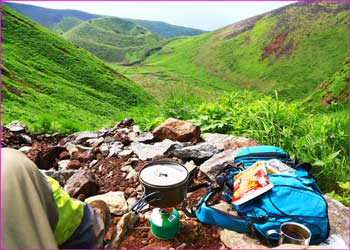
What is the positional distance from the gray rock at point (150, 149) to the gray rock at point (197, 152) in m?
0.28

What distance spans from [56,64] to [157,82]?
53.8 ft

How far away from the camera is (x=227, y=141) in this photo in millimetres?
4812

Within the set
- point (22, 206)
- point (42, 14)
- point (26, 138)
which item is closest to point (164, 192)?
point (22, 206)

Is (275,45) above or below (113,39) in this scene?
below

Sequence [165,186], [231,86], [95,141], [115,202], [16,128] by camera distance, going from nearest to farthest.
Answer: [165,186]
[115,202]
[95,141]
[16,128]
[231,86]

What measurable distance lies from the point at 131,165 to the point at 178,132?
1067mm

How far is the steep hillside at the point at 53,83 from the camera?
1024 cm

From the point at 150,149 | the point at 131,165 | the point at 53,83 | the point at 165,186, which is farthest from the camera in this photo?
the point at 53,83

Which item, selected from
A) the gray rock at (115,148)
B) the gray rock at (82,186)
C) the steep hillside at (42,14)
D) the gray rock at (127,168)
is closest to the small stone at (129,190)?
the gray rock at (82,186)

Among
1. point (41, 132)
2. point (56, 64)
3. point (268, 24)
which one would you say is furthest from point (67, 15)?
point (41, 132)

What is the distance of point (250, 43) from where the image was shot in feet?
148

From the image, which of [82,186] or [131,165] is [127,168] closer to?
[131,165]

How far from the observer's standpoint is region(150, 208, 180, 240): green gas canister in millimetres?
2713

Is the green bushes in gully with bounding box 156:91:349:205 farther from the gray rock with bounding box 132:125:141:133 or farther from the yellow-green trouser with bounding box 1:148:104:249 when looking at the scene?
the yellow-green trouser with bounding box 1:148:104:249
